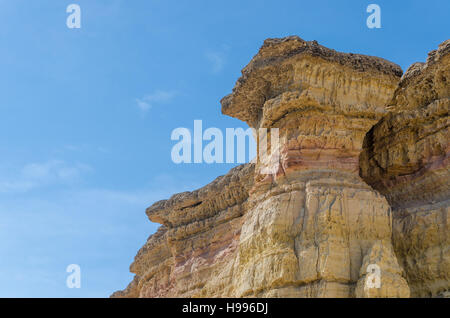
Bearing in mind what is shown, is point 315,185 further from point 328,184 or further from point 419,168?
point 419,168

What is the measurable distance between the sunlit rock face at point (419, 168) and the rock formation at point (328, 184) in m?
0.04

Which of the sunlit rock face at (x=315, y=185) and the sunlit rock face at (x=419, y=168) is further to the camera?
the sunlit rock face at (x=419, y=168)

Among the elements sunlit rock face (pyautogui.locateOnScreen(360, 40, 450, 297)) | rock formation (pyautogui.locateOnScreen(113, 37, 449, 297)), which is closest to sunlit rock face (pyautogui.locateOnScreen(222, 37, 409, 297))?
rock formation (pyautogui.locateOnScreen(113, 37, 449, 297))

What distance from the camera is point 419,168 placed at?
54.7 ft

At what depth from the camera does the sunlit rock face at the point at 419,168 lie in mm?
15041

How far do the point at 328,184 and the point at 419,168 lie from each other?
318 cm

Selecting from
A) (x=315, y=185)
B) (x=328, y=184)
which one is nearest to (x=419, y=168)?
(x=328, y=184)

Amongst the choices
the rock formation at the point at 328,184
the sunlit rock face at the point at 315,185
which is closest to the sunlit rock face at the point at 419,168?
the rock formation at the point at 328,184

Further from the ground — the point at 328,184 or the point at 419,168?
the point at 419,168

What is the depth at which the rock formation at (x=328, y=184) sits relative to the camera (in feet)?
45.4

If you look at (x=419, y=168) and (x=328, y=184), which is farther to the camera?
(x=419, y=168)

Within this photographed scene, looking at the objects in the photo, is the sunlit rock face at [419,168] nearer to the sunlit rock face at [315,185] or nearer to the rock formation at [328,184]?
the rock formation at [328,184]
